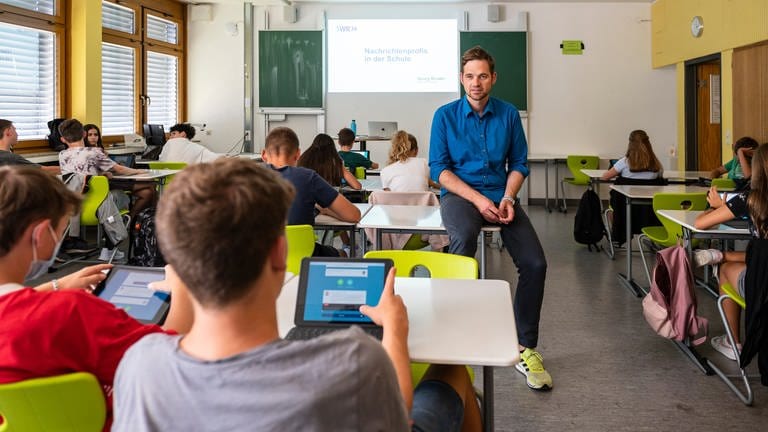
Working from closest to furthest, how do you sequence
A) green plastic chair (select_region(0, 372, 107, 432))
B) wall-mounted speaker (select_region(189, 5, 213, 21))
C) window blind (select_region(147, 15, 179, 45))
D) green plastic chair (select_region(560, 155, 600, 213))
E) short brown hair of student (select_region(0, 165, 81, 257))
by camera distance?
green plastic chair (select_region(0, 372, 107, 432)), short brown hair of student (select_region(0, 165, 81, 257)), window blind (select_region(147, 15, 179, 45)), green plastic chair (select_region(560, 155, 600, 213)), wall-mounted speaker (select_region(189, 5, 213, 21))

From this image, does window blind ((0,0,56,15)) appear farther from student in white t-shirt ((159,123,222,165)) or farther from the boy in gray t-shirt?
the boy in gray t-shirt

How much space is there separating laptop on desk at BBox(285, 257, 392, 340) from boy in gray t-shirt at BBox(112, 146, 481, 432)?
24.2 inches

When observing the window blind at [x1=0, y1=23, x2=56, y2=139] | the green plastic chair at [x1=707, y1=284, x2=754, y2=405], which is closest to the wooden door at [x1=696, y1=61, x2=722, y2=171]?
the green plastic chair at [x1=707, y1=284, x2=754, y2=405]

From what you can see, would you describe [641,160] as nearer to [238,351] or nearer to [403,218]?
[403,218]

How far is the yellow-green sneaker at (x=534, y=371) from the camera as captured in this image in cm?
296

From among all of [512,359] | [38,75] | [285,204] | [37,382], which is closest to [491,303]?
[512,359]

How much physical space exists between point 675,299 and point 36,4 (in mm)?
6708

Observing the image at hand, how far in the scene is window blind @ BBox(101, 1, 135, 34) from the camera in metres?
7.94

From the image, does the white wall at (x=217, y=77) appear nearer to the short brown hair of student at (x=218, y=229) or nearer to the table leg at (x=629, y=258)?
Answer: the table leg at (x=629, y=258)

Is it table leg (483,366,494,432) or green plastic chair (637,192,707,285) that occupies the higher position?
green plastic chair (637,192,707,285)

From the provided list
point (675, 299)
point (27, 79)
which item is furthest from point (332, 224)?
point (27, 79)

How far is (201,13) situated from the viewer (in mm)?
9852

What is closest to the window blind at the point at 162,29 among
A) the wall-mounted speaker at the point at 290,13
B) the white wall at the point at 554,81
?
the white wall at the point at 554,81

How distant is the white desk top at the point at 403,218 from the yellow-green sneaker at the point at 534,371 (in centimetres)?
74
